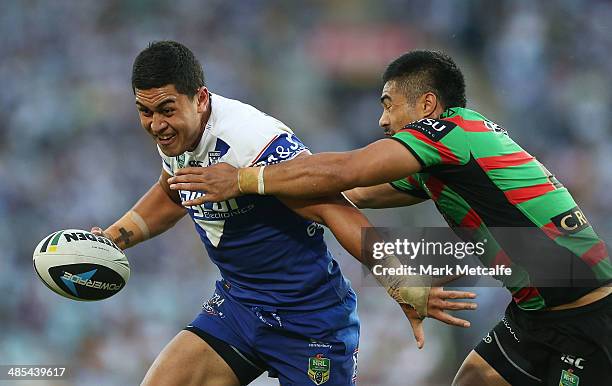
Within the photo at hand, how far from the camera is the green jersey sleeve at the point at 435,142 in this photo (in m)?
4.23

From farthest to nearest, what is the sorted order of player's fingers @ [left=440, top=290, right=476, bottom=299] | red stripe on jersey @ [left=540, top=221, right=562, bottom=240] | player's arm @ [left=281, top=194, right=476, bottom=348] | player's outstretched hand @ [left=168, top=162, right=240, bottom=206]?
red stripe on jersey @ [left=540, top=221, right=562, bottom=240]
player's outstretched hand @ [left=168, top=162, right=240, bottom=206]
player's arm @ [left=281, top=194, right=476, bottom=348]
player's fingers @ [left=440, top=290, right=476, bottom=299]

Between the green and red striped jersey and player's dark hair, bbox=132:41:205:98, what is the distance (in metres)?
1.11

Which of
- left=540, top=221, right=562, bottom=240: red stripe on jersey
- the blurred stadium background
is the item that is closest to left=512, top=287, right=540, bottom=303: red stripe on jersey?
left=540, top=221, right=562, bottom=240: red stripe on jersey

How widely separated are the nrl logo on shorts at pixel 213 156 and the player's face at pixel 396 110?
0.89 metres

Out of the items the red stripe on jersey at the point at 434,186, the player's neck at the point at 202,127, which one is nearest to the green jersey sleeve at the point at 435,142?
the red stripe on jersey at the point at 434,186

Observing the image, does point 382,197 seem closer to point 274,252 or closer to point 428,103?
point 428,103

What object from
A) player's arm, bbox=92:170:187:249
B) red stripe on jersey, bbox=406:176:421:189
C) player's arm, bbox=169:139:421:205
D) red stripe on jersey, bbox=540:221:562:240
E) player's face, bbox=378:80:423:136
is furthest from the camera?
player's arm, bbox=92:170:187:249

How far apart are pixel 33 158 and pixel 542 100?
6199 mm

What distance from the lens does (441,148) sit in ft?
14.0

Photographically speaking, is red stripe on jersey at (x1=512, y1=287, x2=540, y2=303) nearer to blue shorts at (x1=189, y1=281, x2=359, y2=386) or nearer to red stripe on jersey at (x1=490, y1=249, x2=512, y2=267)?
red stripe on jersey at (x1=490, y1=249, x2=512, y2=267)

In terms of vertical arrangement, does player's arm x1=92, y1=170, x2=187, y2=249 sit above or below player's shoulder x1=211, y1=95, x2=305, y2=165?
below

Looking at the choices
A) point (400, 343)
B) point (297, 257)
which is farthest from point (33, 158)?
point (297, 257)

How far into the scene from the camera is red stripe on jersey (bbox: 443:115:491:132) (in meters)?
4.39

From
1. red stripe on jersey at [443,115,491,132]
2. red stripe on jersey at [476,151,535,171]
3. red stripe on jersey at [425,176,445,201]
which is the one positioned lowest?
red stripe on jersey at [425,176,445,201]
